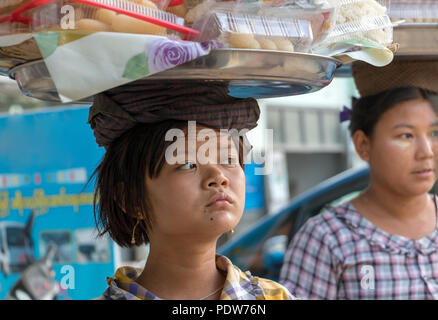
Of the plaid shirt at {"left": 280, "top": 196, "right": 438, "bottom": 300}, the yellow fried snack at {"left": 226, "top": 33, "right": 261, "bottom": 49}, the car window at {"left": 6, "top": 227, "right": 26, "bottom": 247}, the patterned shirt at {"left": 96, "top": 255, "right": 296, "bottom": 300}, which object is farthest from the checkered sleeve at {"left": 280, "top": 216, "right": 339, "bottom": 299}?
the car window at {"left": 6, "top": 227, "right": 26, "bottom": 247}

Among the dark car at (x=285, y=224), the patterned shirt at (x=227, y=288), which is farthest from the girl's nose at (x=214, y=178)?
the dark car at (x=285, y=224)

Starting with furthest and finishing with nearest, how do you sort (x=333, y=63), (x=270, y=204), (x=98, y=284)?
(x=270, y=204)
(x=98, y=284)
(x=333, y=63)

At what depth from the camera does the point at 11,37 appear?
1123mm

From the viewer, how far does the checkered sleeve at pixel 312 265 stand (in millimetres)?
2010

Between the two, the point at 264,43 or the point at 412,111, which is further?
the point at 412,111

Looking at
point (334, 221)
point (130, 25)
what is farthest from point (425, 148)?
point (130, 25)

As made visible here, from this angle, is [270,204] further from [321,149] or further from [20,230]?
[20,230]

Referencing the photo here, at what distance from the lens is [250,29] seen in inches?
44.8

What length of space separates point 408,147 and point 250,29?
1.01m

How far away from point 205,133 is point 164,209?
0.60 feet

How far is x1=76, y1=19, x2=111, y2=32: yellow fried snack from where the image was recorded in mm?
1076

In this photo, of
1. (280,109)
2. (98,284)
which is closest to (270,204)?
(280,109)

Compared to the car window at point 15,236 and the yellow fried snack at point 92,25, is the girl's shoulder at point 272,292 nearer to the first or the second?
the yellow fried snack at point 92,25

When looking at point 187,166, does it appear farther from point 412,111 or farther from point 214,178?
point 412,111
